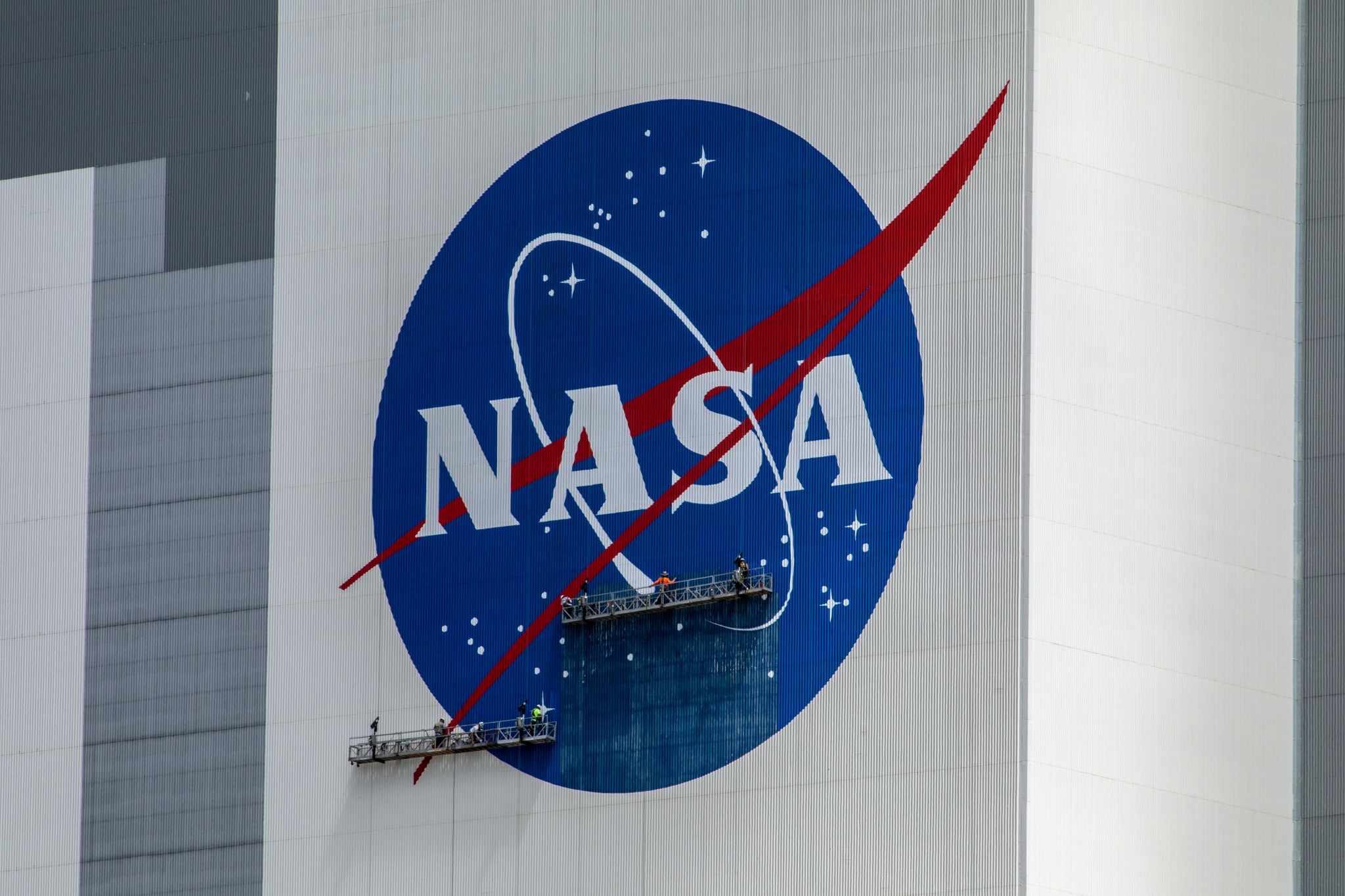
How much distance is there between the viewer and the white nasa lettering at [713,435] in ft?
188

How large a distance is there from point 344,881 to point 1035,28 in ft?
72.8

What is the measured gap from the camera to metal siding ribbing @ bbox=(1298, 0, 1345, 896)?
58.2 meters

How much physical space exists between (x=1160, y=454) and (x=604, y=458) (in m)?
11.1

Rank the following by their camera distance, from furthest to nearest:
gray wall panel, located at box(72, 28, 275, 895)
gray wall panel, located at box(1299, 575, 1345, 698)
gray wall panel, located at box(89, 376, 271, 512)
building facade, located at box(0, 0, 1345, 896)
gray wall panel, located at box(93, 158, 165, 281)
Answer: gray wall panel, located at box(93, 158, 165, 281), gray wall panel, located at box(89, 376, 271, 512), gray wall panel, located at box(72, 28, 275, 895), gray wall panel, located at box(1299, 575, 1345, 698), building facade, located at box(0, 0, 1345, 896)

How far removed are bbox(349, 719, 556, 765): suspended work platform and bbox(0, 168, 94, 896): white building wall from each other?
304 inches

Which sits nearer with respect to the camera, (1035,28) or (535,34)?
(1035,28)

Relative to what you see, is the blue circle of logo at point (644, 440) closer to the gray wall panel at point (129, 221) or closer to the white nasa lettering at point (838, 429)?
the white nasa lettering at point (838, 429)

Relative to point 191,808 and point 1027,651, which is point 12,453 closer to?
point 191,808

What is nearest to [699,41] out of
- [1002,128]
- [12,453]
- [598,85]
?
[598,85]

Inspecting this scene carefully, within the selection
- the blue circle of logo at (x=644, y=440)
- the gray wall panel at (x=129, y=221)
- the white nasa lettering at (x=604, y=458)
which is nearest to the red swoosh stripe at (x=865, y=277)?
the blue circle of logo at (x=644, y=440)

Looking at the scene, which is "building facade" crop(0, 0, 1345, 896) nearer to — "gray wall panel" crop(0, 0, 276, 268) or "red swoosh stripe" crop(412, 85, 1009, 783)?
"red swoosh stripe" crop(412, 85, 1009, 783)

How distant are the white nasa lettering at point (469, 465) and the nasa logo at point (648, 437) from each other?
5cm

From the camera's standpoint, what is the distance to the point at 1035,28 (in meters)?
56.9

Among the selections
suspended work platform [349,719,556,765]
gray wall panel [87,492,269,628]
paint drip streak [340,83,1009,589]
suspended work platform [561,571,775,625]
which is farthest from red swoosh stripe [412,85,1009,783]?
gray wall panel [87,492,269,628]
